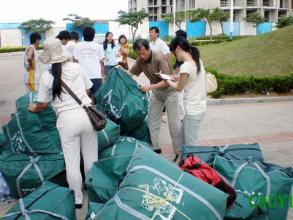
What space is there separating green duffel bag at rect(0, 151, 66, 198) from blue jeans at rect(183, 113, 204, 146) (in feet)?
4.38

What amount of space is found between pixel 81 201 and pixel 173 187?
1406 millimetres

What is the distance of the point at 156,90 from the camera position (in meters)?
4.95

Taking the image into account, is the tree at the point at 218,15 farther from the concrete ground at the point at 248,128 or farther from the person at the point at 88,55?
the person at the point at 88,55

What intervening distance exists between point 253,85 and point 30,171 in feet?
21.6

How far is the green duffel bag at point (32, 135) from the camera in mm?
4016

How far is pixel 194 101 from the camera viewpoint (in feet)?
14.0

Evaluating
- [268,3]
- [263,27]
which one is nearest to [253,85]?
[263,27]

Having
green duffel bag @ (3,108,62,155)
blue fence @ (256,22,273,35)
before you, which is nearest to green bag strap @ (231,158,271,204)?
green duffel bag @ (3,108,62,155)

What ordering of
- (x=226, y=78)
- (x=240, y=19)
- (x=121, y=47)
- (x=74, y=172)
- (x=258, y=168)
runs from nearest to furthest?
(x=258, y=168)
(x=74, y=172)
(x=121, y=47)
(x=226, y=78)
(x=240, y=19)

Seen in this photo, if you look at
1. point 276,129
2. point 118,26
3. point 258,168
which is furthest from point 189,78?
point 118,26

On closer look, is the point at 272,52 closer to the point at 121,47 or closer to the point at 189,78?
the point at 121,47

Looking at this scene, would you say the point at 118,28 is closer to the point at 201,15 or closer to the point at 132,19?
the point at 132,19

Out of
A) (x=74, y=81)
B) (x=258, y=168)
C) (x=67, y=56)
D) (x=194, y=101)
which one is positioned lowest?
Result: (x=258, y=168)

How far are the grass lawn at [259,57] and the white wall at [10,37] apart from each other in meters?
43.8
